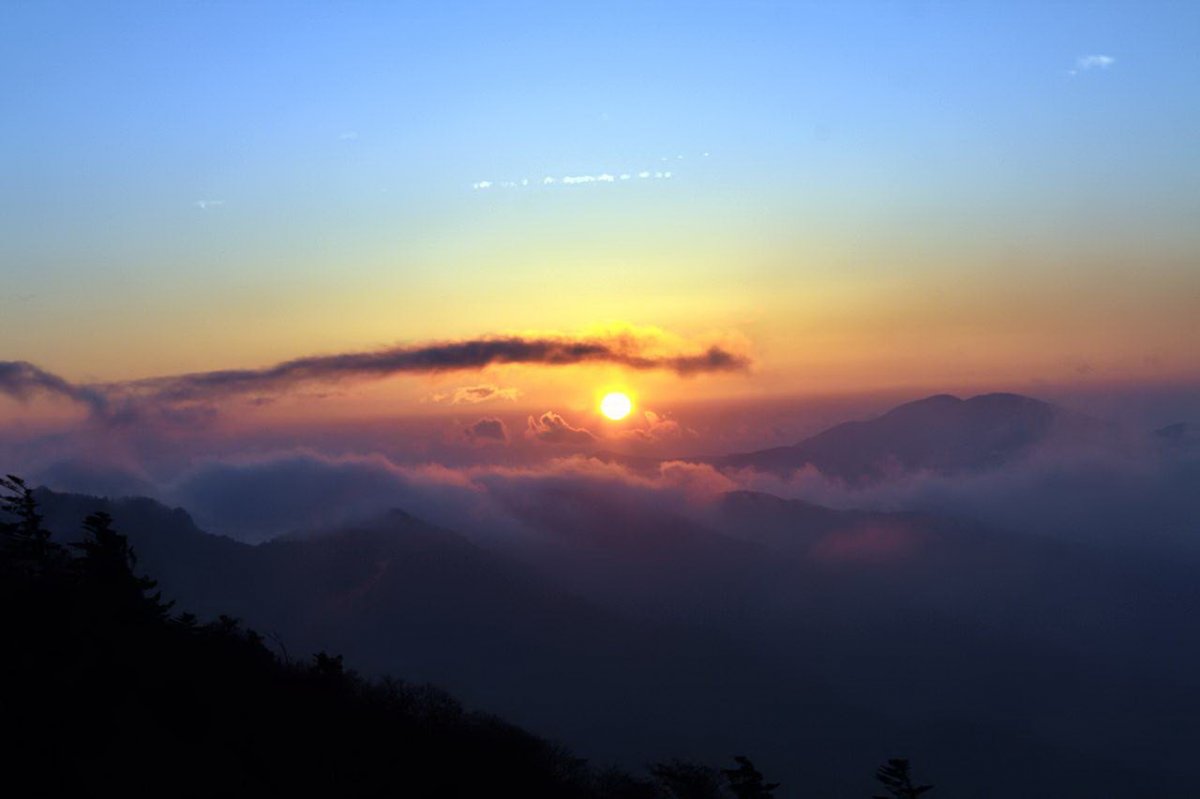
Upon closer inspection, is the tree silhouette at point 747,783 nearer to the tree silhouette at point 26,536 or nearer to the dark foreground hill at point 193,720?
the dark foreground hill at point 193,720

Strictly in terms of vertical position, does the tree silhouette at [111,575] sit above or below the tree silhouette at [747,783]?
above

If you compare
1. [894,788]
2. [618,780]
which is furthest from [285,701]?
[894,788]

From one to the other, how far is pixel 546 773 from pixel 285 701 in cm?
1956

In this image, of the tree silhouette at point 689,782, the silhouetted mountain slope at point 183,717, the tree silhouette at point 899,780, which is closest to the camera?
the silhouetted mountain slope at point 183,717

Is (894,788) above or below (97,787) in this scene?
below

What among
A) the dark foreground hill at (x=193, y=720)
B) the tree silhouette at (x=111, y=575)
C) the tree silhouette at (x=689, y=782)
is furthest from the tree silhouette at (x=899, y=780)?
the tree silhouette at (x=111, y=575)

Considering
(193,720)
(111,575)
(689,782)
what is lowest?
(689,782)

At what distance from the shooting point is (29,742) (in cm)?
4147

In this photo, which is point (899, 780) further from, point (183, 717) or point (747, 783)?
point (183, 717)

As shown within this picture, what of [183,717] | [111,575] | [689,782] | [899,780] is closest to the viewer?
[183,717]

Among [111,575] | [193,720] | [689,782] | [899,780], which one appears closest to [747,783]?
[899,780]

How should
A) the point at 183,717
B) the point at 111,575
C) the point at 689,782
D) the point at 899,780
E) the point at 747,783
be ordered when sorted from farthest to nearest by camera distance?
the point at 111,575, the point at 689,782, the point at 899,780, the point at 747,783, the point at 183,717

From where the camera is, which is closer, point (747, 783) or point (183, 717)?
point (183, 717)

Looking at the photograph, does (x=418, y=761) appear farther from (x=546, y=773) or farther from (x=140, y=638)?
(x=140, y=638)
